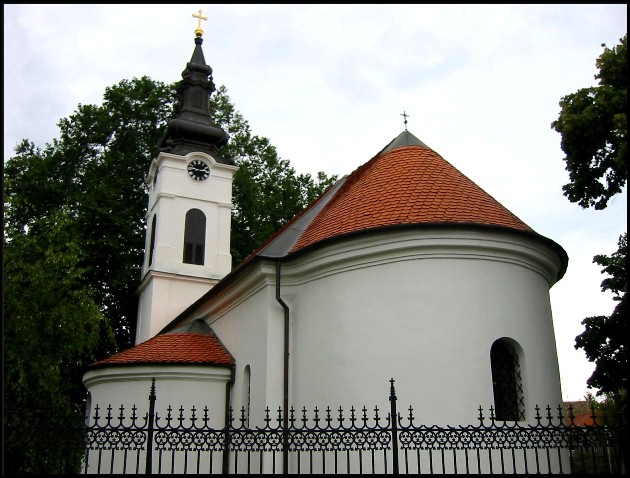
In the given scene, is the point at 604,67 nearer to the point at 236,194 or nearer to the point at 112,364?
the point at 112,364

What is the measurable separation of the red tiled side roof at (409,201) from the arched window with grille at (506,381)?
212 cm

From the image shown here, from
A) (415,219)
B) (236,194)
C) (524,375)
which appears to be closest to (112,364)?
(415,219)

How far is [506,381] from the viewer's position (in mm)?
11125

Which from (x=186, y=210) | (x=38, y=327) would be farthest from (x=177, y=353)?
(x=186, y=210)

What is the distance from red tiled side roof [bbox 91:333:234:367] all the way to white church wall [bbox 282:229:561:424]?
2.47 metres

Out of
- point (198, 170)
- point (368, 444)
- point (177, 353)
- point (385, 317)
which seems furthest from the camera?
point (198, 170)

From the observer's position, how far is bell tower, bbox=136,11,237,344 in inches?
818

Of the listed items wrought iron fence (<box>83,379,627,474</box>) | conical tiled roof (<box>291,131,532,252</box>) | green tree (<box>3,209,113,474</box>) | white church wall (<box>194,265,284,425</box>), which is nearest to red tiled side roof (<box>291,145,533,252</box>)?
conical tiled roof (<box>291,131,532,252</box>)

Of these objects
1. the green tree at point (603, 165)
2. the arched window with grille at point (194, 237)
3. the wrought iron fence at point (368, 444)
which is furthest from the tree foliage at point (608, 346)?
the arched window with grille at point (194, 237)

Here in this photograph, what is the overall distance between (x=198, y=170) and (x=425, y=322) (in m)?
13.3

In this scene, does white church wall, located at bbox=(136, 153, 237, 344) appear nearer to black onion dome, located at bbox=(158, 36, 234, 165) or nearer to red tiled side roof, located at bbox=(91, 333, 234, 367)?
black onion dome, located at bbox=(158, 36, 234, 165)

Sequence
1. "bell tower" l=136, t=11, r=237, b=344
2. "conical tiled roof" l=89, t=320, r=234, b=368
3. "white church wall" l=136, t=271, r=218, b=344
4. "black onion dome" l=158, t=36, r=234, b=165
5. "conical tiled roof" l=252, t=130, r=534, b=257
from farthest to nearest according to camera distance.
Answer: "black onion dome" l=158, t=36, r=234, b=165
"bell tower" l=136, t=11, r=237, b=344
"white church wall" l=136, t=271, r=218, b=344
"conical tiled roof" l=89, t=320, r=234, b=368
"conical tiled roof" l=252, t=130, r=534, b=257

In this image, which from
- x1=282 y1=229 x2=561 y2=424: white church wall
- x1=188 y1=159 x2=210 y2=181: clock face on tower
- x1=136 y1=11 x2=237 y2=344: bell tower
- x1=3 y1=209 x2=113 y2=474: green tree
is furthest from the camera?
x1=188 y1=159 x2=210 y2=181: clock face on tower

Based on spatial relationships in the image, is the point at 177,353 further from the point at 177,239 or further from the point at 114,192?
the point at 114,192
